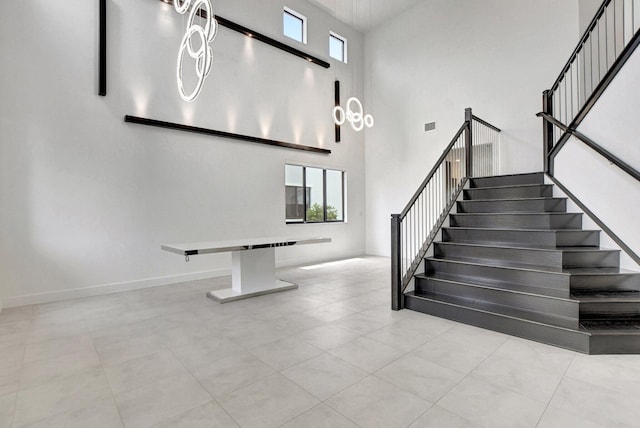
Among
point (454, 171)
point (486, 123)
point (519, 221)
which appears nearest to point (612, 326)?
point (519, 221)

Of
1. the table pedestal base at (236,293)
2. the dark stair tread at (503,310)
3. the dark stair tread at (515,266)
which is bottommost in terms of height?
the table pedestal base at (236,293)

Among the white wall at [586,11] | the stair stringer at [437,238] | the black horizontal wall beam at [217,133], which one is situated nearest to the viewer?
the stair stringer at [437,238]

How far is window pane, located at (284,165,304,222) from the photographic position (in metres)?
7.40

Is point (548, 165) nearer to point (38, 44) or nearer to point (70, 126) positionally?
point (70, 126)

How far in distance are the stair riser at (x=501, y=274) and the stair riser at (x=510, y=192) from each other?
1708 millimetres

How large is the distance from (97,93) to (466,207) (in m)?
5.99

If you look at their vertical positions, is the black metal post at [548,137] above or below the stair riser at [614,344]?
above

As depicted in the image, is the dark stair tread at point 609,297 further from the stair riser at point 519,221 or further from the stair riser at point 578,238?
the stair riser at point 519,221

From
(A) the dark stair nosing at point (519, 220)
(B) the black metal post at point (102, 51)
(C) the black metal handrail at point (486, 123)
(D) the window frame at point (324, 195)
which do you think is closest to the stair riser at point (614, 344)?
(A) the dark stair nosing at point (519, 220)

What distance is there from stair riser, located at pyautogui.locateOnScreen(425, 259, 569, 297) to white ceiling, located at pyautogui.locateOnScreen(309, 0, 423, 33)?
6889 millimetres

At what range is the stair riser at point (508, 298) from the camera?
2.97 m

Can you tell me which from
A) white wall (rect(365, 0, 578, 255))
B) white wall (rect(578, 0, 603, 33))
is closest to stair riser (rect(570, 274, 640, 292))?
white wall (rect(365, 0, 578, 255))

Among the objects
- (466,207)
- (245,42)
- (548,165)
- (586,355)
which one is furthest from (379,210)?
(586,355)

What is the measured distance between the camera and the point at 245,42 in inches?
257
